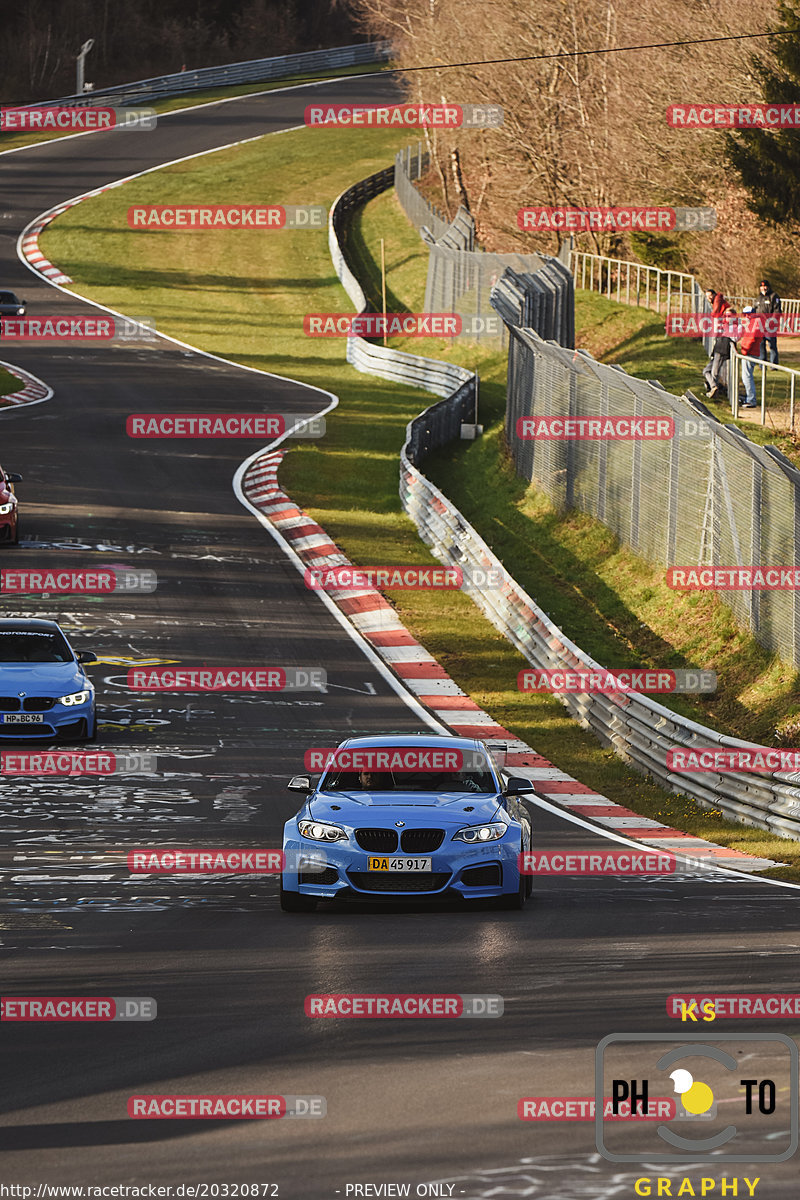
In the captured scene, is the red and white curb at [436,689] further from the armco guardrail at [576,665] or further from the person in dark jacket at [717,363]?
the person in dark jacket at [717,363]

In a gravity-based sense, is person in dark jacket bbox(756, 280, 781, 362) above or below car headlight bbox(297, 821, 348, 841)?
above

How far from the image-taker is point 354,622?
27266 millimetres

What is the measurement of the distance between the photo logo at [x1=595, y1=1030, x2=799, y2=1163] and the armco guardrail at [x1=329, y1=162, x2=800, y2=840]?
26.1ft

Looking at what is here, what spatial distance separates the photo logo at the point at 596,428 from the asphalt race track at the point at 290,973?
17.5ft

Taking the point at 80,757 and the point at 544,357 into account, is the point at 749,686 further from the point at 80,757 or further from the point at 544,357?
the point at 544,357

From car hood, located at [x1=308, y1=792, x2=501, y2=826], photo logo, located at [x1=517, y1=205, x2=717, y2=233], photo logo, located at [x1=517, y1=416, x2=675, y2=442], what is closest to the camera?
car hood, located at [x1=308, y1=792, x2=501, y2=826]

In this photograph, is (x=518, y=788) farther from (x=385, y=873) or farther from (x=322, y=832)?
(x=322, y=832)

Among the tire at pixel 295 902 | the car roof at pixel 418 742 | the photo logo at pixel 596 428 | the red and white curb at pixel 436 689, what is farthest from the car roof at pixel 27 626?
the tire at pixel 295 902

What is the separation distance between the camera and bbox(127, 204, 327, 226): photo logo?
7131 centimetres

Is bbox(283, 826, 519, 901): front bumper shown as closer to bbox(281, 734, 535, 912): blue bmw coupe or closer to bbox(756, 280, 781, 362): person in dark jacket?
bbox(281, 734, 535, 912): blue bmw coupe

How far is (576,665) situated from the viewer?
874 inches

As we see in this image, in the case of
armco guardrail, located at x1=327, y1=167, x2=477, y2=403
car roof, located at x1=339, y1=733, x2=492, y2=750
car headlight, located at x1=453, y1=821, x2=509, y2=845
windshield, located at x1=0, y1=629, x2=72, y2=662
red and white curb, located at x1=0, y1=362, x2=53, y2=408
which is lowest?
windshield, located at x1=0, y1=629, x2=72, y2=662

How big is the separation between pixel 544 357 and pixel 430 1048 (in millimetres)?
24945

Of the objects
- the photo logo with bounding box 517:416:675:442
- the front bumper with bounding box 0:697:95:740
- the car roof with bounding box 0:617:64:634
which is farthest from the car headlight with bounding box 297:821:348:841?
the photo logo with bounding box 517:416:675:442
